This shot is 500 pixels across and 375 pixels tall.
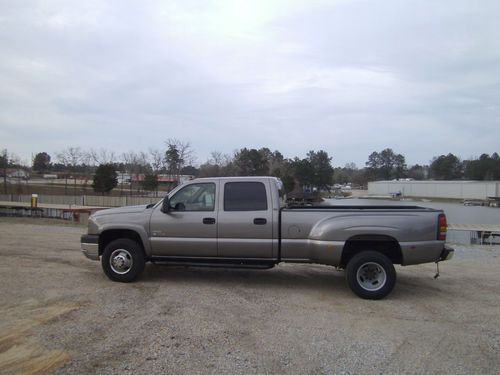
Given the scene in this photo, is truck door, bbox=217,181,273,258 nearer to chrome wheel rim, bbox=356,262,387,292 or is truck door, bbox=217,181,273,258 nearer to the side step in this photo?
the side step

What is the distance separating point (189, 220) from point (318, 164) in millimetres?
68643

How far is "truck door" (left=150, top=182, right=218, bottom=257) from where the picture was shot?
739 centimetres

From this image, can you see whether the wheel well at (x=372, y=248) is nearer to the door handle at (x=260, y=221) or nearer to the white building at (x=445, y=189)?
the door handle at (x=260, y=221)

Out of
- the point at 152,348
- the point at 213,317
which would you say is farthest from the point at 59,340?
the point at 213,317

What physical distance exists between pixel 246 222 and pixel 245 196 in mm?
478

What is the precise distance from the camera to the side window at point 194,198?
24.8 feet

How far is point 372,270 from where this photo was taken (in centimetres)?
697

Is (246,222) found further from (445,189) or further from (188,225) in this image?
(445,189)

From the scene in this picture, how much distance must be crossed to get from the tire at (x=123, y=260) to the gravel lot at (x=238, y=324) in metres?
0.20

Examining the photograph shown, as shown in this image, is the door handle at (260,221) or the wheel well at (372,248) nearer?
the wheel well at (372,248)

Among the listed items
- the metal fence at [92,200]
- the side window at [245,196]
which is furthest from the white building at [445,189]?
the side window at [245,196]

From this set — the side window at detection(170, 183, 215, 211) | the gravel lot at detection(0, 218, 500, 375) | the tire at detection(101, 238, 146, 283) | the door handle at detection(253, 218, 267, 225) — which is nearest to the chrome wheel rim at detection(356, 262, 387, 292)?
the gravel lot at detection(0, 218, 500, 375)

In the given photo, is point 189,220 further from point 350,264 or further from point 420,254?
point 420,254

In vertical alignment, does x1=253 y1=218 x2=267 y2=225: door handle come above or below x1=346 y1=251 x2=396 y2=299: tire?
above
